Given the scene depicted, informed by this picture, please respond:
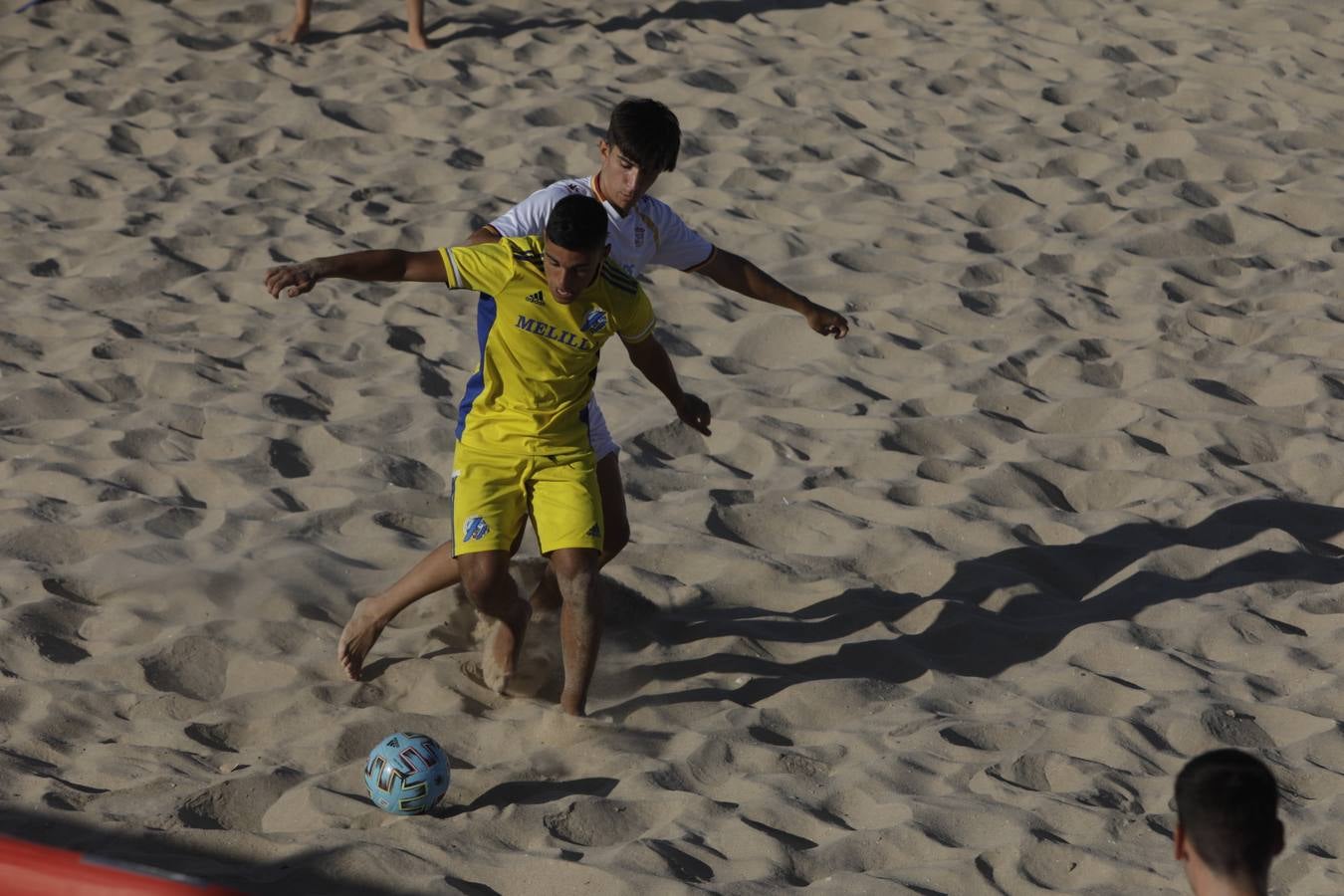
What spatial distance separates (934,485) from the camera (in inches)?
211

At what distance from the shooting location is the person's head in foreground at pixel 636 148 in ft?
13.2

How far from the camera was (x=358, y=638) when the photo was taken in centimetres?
425

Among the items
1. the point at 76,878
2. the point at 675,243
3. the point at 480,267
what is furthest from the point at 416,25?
the point at 76,878

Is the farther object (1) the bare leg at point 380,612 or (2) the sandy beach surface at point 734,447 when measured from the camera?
(1) the bare leg at point 380,612

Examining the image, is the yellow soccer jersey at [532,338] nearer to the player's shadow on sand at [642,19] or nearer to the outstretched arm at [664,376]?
the outstretched arm at [664,376]

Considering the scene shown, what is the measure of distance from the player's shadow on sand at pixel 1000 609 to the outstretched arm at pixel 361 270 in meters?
1.26

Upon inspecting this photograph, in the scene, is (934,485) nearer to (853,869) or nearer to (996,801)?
(996,801)

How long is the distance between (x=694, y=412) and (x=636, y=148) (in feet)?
2.74

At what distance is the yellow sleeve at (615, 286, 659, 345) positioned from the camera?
4.13 m

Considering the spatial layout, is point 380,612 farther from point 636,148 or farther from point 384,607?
point 636,148

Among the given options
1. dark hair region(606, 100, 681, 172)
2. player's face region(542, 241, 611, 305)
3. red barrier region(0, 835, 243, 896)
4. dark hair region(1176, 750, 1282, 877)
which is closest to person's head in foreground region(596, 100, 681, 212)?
dark hair region(606, 100, 681, 172)

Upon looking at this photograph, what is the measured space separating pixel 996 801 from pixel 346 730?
63.6 inches

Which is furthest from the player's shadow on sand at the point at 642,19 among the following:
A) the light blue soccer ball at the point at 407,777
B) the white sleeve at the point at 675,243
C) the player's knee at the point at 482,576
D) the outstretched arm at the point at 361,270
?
the light blue soccer ball at the point at 407,777

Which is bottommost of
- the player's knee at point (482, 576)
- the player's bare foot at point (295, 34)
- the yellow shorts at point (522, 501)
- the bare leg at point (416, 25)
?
the player's bare foot at point (295, 34)
